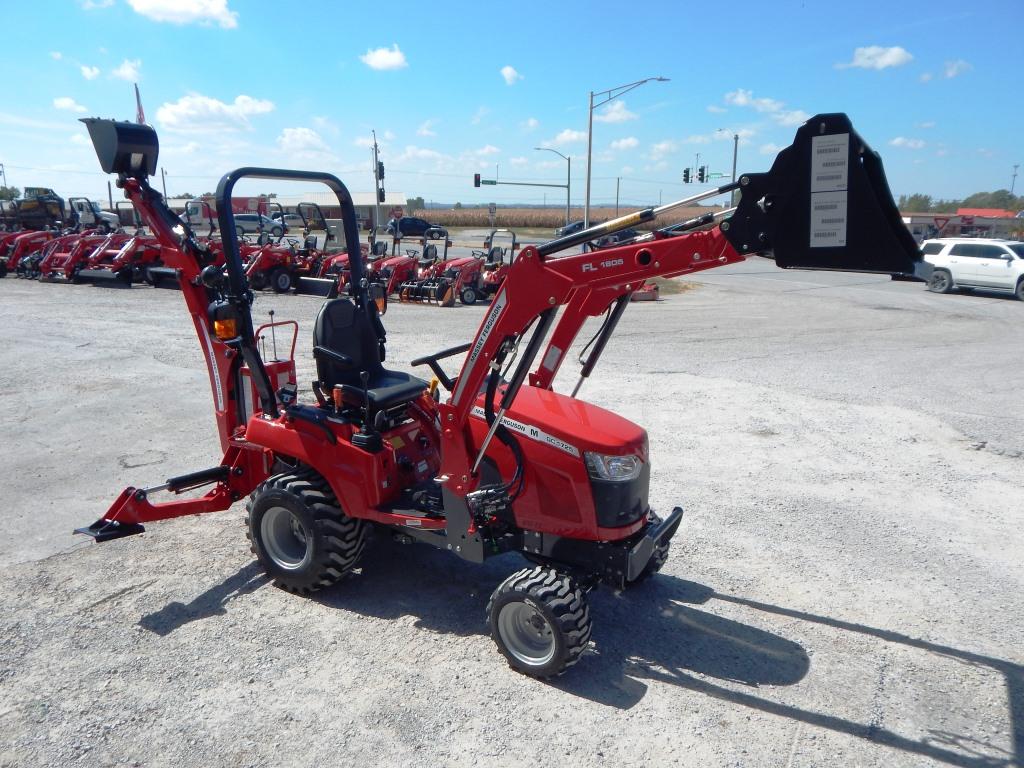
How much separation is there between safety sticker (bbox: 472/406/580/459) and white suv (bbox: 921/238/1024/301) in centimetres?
1917

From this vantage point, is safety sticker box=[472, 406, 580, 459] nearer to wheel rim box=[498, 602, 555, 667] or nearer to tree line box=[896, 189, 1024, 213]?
wheel rim box=[498, 602, 555, 667]

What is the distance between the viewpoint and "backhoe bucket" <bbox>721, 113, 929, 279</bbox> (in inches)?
112

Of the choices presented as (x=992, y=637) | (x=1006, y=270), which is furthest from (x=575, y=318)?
(x=1006, y=270)

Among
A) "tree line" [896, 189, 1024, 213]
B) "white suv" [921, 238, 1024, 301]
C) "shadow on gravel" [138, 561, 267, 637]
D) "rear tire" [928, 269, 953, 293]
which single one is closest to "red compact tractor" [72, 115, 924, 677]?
"shadow on gravel" [138, 561, 267, 637]

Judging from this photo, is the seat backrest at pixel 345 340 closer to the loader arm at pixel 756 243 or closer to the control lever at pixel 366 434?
the control lever at pixel 366 434

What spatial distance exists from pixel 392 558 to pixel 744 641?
2.31 meters

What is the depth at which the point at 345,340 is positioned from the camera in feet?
15.3

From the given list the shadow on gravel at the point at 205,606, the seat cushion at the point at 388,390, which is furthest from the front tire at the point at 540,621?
the shadow on gravel at the point at 205,606

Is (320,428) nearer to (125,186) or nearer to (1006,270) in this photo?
(125,186)

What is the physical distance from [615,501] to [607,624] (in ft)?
2.99

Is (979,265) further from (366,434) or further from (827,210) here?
(366,434)

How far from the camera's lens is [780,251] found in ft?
9.88

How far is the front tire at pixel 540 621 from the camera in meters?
3.53

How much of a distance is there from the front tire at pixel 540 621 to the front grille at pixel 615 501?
363mm
